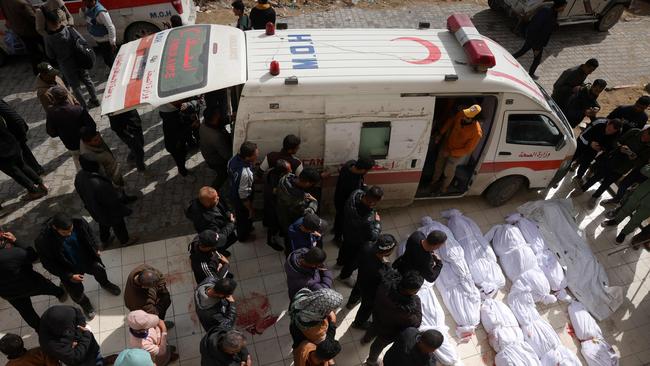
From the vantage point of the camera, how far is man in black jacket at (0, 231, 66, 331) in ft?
15.1

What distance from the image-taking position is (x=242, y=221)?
20.7ft

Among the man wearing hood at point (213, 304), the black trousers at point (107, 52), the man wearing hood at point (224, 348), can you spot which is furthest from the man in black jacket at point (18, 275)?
the black trousers at point (107, 52)

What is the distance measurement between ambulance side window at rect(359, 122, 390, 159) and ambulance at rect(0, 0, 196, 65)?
226 inches

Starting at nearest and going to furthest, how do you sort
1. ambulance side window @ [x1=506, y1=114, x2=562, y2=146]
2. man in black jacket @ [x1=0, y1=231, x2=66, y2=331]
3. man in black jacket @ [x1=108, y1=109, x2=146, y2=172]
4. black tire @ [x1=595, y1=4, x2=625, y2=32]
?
1. man in black jacket @ [x1=0, y1=231, x2=66, y2=331]
2. ambulance side window @ [x1=506, y1=114, x2=562, y2=146]
3. man in black jacket @ [x1=108, y1=109, x2=146, y2=172]
4. black tire @ [x1=595, y1=4, x2=625, y2=32]

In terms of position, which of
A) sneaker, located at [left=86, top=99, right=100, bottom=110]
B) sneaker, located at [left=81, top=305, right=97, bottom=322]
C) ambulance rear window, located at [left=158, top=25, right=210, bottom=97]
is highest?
ambulance rear window, located at [left=158, top=25, right=210, bottom=97]

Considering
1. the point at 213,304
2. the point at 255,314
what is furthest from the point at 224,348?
the point at 255,314

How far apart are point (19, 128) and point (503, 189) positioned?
300 inches

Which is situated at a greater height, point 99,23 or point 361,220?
point 99,23

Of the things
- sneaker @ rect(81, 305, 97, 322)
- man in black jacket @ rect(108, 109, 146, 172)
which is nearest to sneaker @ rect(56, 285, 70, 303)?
sneaker @ rect(81, 305, 97, 322)

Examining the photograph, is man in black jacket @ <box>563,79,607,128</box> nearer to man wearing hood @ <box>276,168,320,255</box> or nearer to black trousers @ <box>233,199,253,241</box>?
man wearing hood @ <box>276,168,320,255</box>

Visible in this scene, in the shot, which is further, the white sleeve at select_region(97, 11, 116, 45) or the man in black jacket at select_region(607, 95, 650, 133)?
the white sleeve at select_region(97, 11, 116, 45)

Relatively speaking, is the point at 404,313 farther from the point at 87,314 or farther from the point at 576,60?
the point at 576,60

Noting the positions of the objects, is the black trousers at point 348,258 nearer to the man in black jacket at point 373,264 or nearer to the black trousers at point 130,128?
the man in black jacket at point 373,264

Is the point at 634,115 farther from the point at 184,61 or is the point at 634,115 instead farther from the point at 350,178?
the point at 184,61
